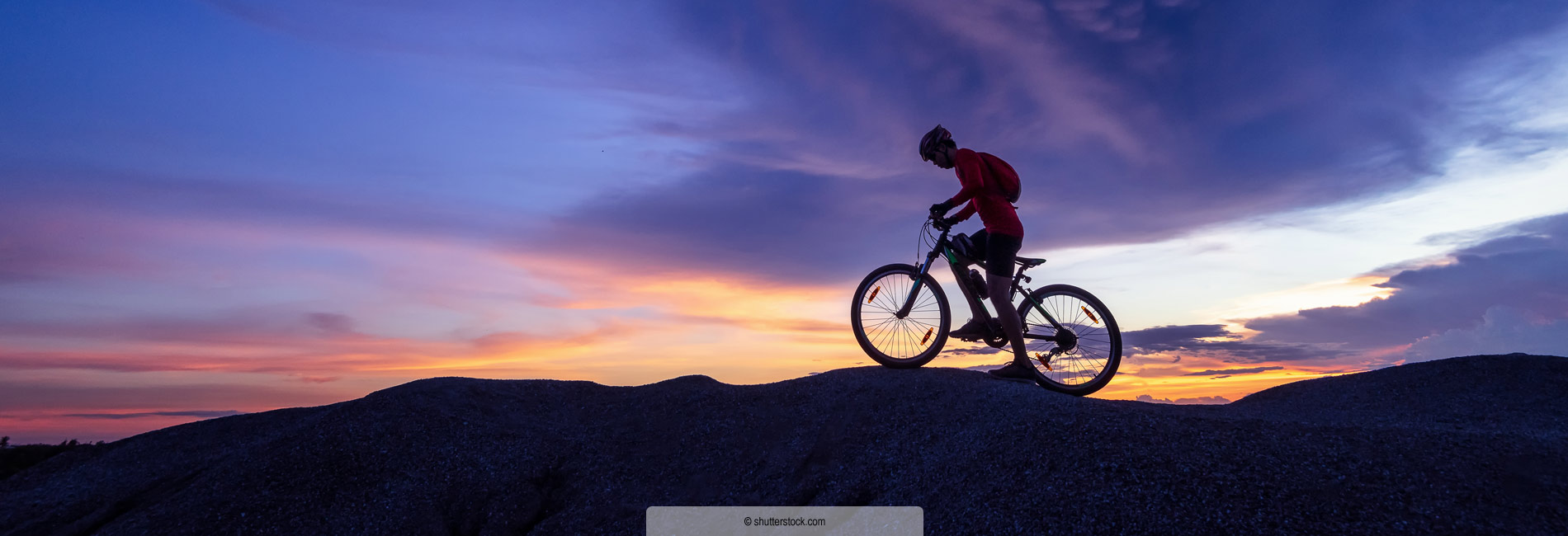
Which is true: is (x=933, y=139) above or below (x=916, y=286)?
above

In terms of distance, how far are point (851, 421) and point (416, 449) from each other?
436 centimetres

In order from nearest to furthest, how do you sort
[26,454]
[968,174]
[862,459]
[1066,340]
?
1. [862,459]
2. [968,174]
3. [1066,340]
4. [26,454]

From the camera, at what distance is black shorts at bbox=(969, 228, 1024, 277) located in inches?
307

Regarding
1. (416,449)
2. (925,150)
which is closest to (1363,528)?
(925,150)

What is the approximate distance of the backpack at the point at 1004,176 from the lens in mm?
7773

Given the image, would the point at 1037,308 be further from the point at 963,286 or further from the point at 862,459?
the point at 862,459

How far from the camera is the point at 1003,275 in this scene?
7832mm

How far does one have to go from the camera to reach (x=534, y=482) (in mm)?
6852

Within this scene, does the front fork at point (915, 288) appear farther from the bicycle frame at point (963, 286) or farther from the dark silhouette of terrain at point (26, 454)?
the dark silhouette of terrain at point (26, 454)

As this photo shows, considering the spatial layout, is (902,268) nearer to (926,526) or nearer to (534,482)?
(926,526)

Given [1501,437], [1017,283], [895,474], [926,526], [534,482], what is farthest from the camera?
[1017,283]

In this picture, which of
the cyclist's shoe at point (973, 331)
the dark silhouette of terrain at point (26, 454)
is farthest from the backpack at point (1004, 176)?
the dark silhouette of terrain at point (26, 454)

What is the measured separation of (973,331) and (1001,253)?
39.0 inches

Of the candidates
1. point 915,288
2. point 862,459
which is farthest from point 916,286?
point 862,459
